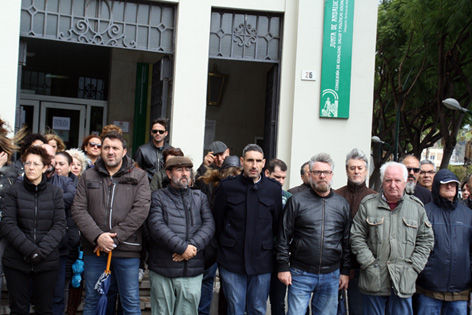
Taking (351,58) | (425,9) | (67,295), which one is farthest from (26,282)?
(425,9)

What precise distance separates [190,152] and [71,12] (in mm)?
2955

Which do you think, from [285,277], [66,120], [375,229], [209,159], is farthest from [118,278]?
[66,120]

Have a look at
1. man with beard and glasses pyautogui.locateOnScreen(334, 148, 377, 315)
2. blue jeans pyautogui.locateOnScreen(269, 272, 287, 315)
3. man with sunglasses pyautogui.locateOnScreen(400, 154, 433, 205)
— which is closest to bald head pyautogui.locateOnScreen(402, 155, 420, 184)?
man with sunglasses pyautogui.locateOnScreen(400, 154, 433, 205)

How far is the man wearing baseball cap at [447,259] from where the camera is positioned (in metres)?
4.95

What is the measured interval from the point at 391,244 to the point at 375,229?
0.19 metres

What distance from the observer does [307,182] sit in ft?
20.1

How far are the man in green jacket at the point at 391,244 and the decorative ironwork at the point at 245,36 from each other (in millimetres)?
4665

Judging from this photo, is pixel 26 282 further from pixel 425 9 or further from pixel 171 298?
pixel 425 9

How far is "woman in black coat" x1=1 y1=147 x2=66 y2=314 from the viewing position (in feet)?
15.9

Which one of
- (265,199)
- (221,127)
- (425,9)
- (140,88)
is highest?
(425,9)

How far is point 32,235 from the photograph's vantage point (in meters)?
4.89

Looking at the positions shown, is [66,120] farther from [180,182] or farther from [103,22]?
[180,182]

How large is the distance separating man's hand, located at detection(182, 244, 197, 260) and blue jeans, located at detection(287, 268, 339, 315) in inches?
37.4

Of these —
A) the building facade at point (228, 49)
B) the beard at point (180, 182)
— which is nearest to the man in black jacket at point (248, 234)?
the beard at point (180, 182)
